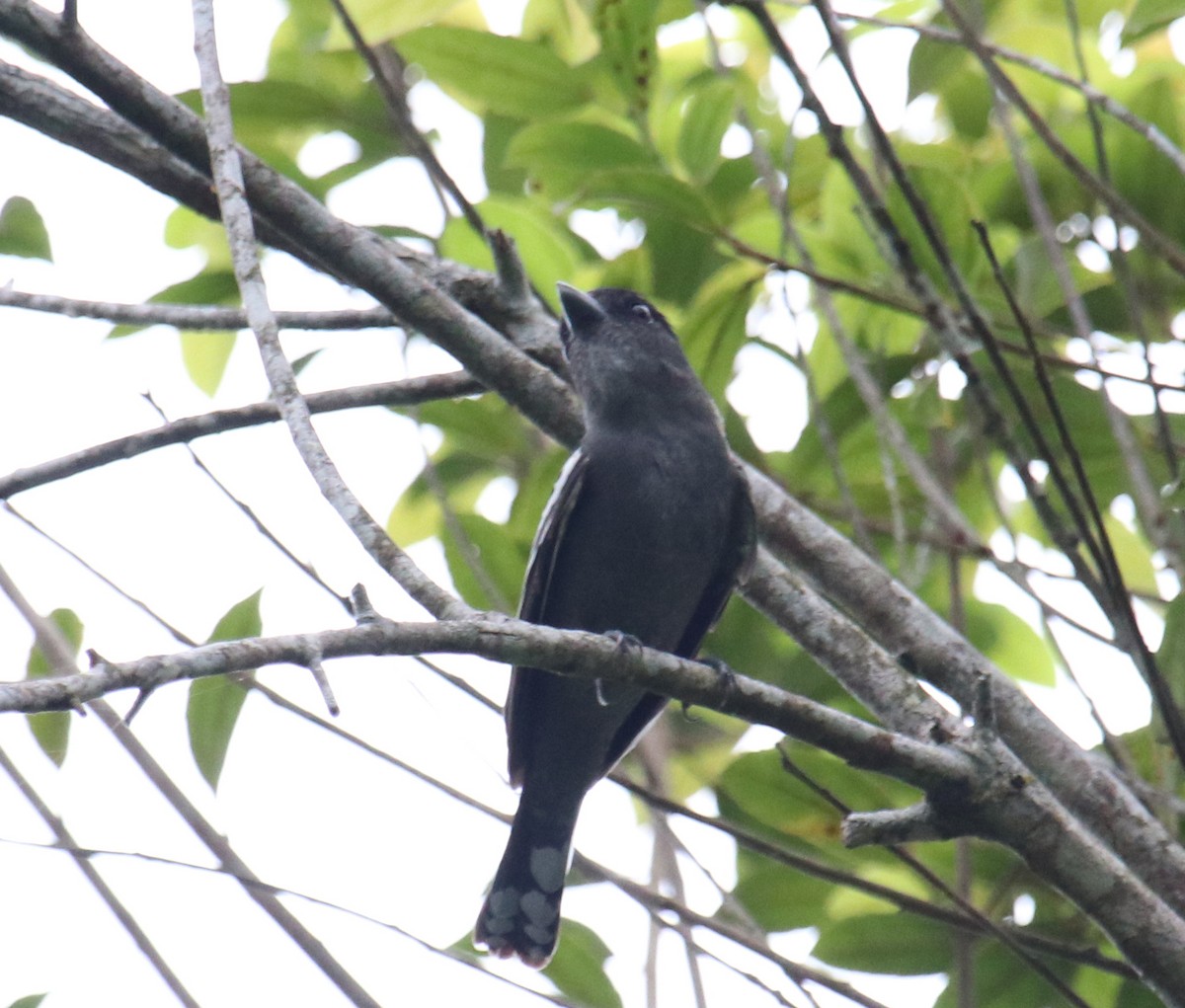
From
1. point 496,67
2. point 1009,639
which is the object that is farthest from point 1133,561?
point 496,67

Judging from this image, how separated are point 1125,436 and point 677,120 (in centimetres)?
185

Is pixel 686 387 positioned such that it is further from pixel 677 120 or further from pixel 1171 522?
pixel 1171 522

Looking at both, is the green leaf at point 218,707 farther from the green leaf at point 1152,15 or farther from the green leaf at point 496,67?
the green leaf at point 1152,15

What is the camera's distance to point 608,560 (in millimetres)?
4883

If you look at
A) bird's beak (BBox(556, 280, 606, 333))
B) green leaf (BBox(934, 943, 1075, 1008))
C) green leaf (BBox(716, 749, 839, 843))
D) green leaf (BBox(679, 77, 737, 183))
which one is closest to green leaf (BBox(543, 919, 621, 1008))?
green leaf (BBox(716, 749, 839, 843))

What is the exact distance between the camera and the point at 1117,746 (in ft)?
12.3

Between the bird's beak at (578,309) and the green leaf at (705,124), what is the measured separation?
1.86ft

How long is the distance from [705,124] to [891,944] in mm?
2481

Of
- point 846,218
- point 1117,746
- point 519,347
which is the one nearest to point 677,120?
point 846,218

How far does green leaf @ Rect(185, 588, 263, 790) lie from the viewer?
12.6 ft

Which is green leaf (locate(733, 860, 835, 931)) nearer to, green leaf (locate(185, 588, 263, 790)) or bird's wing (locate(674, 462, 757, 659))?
bird's wing (locate(674, 462, 757, 659))

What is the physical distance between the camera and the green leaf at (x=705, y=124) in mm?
4461

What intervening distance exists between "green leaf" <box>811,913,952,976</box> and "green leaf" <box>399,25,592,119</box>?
108 inches

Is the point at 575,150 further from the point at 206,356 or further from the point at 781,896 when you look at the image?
the point at 781,896
